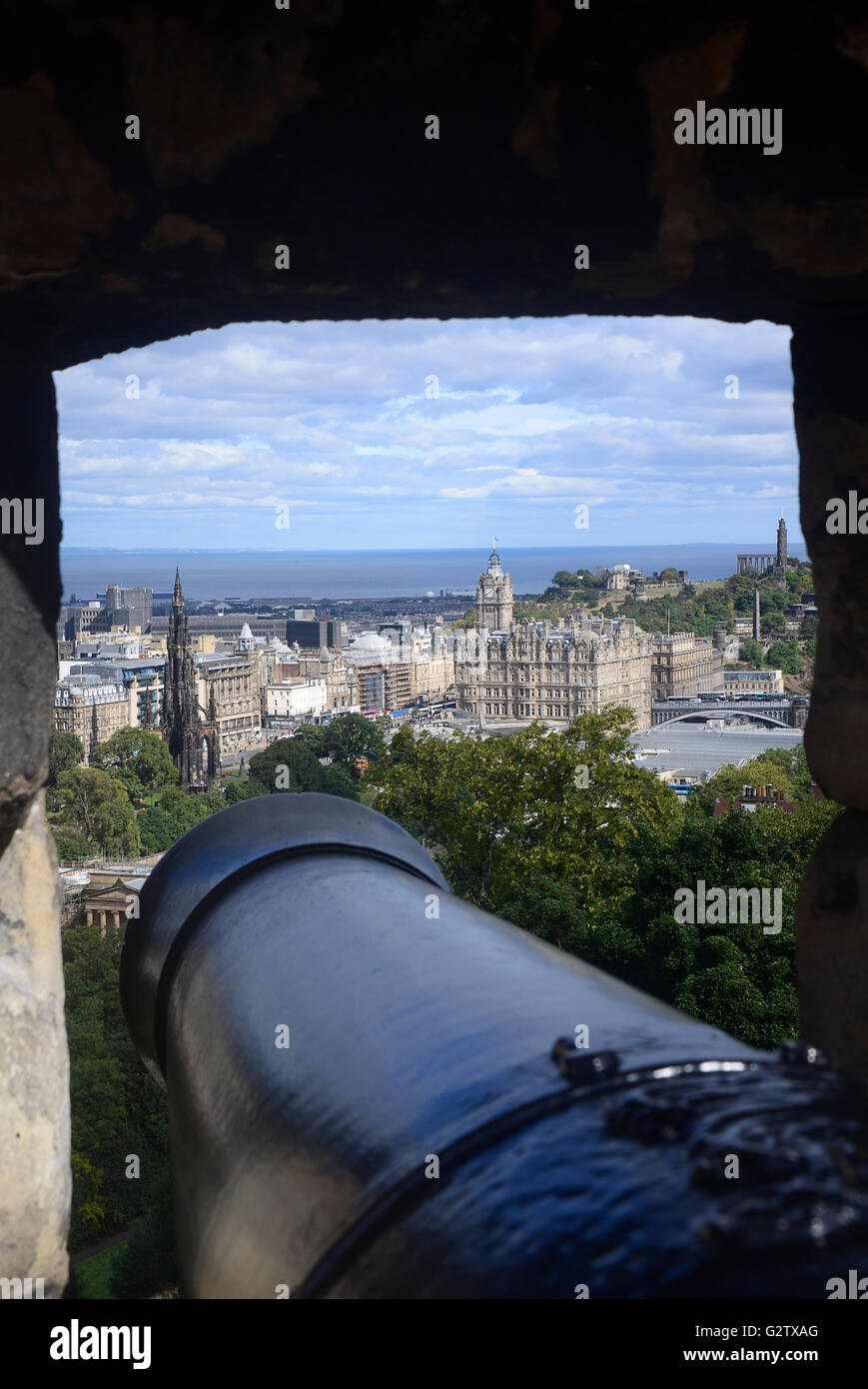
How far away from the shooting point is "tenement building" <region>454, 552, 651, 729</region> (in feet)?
220

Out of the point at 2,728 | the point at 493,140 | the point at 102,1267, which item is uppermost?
the point at 493,140

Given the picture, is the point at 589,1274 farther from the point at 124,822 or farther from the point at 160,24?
the point at 124,822

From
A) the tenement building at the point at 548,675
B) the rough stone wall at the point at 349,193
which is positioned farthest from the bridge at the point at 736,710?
the rough stone wall at the point at 349,193

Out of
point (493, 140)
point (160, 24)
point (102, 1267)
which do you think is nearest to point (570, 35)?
point (493, 140)

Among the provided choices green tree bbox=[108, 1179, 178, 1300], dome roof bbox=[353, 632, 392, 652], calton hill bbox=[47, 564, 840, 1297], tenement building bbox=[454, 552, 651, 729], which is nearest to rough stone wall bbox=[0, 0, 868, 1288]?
calton hill bbox=[47, 564, 840, 1297]

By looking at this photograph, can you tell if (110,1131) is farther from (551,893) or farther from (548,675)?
(548,675)

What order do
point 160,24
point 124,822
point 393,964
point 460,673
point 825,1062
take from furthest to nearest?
1. point 460,673
2. point 124,822
3. point 393,964
4. point 160,24
5. point 825,1062

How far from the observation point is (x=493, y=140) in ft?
4.59

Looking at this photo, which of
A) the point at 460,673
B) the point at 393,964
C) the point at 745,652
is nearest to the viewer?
the point at 393,964

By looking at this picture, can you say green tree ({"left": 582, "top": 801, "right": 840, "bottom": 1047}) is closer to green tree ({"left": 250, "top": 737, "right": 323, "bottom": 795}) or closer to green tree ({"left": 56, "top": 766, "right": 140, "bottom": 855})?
green tree ({"left": 250, "top": 737, "right": 323, "bottom": 795})

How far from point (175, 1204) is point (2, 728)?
577 millimetres

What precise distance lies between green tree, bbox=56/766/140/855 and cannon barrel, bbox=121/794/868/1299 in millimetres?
36915

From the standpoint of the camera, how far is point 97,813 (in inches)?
1537

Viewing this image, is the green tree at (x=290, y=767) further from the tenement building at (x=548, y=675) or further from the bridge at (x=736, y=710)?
the tenement building at (x=548, y=675)
